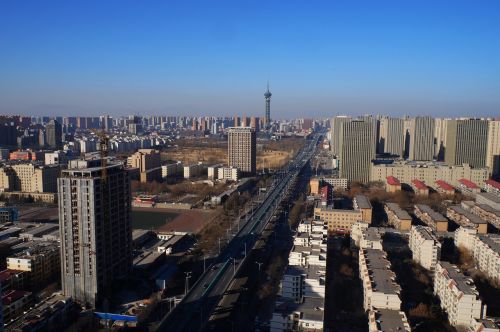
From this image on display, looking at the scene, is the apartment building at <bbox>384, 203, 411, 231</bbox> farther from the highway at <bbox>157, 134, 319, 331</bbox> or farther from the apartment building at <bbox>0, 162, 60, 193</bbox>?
the apartment building at <bbox>0, 162, 60, 193</bbox>

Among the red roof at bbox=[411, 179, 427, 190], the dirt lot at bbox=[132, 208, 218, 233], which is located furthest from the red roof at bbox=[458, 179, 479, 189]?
the dirt lot at bbox=[132, 208, 218, 233]

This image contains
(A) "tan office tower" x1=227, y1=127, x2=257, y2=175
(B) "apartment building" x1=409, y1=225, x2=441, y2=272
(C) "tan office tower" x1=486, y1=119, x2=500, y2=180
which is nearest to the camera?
(B) "apartment building" x1=409, y1=225, x2=441, y2=272

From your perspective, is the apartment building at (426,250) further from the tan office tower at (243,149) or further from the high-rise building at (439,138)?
the high-rise building at (439,138)

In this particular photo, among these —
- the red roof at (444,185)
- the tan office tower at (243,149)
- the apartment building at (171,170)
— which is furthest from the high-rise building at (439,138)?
the apartment building at (171,170)

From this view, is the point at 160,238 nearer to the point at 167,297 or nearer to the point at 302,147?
the point at 167,297

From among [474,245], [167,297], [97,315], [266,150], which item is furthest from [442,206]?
[266,150]

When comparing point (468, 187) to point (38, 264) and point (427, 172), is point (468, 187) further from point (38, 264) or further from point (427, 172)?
point (38, 264)
